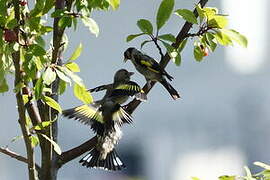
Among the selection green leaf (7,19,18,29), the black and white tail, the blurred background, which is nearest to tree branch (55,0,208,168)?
green leaf (7,19,18,29)

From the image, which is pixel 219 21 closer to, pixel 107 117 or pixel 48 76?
pixel 48 76

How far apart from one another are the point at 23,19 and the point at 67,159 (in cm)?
27

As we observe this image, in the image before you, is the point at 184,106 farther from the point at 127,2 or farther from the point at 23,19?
the point at 23,19

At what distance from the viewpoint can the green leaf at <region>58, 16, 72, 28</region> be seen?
126 cm

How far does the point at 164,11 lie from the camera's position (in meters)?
1.42

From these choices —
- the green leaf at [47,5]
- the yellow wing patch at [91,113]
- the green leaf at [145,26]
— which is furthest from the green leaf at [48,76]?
the yellow wing patch at [91,113]

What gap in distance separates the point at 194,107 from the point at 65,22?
185 inches

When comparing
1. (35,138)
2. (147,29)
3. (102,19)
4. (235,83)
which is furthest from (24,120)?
(235,83)

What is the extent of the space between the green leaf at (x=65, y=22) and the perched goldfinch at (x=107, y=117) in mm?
289

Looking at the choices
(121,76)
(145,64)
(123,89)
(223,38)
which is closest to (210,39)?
(223,38)

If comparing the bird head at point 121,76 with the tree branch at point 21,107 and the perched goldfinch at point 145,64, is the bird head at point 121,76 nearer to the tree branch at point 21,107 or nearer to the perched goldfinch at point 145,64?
the perched goldfinch at point 145,64

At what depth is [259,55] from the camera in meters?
6.06

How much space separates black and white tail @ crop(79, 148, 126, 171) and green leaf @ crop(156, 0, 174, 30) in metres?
0.59

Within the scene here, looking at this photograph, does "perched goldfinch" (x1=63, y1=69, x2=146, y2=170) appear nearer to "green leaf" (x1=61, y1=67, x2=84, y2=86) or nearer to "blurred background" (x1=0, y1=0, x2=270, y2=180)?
"green leaf" (x1=61, y1=67, x2=84, y2=86)
